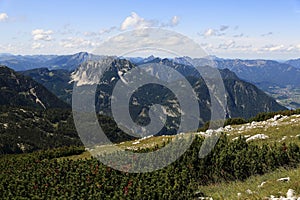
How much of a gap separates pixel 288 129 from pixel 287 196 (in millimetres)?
21845

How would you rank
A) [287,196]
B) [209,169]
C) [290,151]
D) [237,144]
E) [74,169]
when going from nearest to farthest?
[287,196]
[290,151]
[209,169]
[237,144]
[74,169]

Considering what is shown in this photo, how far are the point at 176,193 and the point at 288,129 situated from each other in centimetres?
1980

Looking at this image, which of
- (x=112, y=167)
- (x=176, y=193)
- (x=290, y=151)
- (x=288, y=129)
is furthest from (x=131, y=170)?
(x=288, y=129)

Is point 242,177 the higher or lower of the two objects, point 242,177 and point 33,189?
the higher

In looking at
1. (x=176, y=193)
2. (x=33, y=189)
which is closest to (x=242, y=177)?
(x=176, y=193)

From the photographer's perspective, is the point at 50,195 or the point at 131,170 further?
the point at 131,170

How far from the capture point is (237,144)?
998 inches

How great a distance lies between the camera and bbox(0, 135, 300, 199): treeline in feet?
63.9

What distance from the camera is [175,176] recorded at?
20.9 m

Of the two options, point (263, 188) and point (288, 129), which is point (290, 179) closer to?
point (263, 188)

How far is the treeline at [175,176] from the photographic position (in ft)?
63.9

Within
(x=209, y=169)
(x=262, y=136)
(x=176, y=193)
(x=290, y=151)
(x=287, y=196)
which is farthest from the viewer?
(x=262, y=136)

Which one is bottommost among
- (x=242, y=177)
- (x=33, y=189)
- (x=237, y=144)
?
(x=33, y=189)

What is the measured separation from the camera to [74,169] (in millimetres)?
29406
